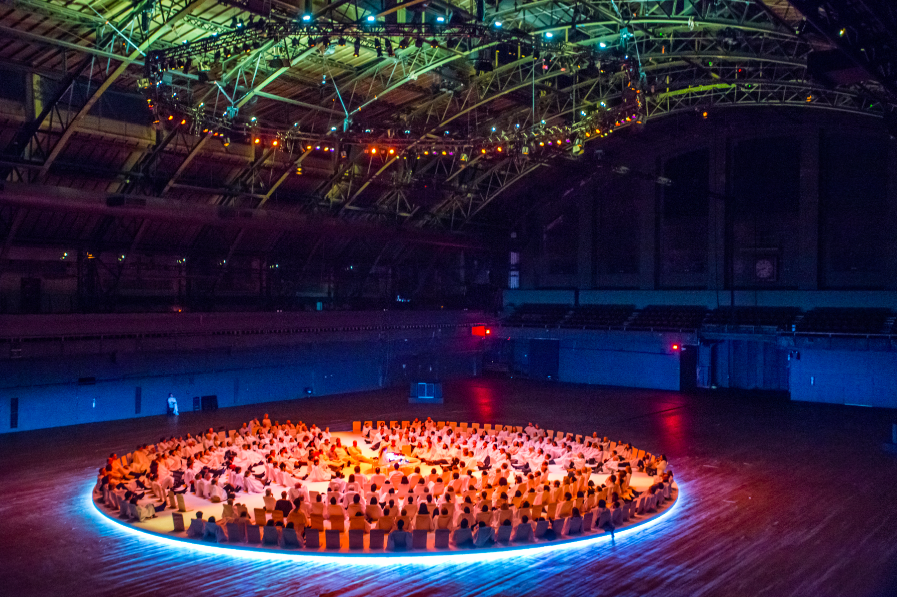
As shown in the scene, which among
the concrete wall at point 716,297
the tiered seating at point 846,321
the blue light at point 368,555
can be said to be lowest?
the blue light at point 368,555

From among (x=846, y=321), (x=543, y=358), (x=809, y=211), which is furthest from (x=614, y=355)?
(x=809, y=211)

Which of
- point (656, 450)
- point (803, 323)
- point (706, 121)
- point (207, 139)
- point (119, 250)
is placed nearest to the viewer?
point (656, 450)

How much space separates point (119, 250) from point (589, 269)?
22747 millimetres

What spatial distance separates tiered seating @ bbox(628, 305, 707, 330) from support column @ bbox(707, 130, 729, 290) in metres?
1.60

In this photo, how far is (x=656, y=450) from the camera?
72.0 ft

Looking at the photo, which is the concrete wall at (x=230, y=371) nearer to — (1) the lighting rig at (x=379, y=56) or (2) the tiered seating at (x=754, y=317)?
(1) the lighting rig at (x=379, y=56)

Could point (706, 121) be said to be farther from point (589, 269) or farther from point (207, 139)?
point (207, 139)

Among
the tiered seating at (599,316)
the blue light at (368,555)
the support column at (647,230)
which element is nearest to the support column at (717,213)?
the support column at (647,230)

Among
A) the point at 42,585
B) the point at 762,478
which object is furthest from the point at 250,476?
the point at 762,478

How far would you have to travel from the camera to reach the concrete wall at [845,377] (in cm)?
2984

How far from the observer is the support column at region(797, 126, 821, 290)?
32.8 m

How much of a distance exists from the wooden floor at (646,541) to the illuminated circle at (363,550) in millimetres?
236

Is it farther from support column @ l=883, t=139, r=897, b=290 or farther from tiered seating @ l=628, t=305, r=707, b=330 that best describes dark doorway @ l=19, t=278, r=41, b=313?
support column @ l=883, t=139, r=897, b=290

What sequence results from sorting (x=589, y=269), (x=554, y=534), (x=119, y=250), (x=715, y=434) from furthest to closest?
(x=589, y=269) < (x=119, y=250) < (x=715, y=434) < (x=554, y=534)
